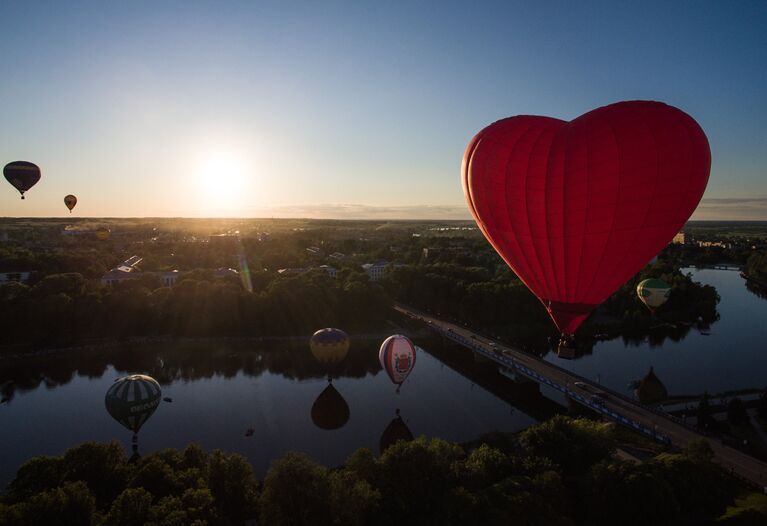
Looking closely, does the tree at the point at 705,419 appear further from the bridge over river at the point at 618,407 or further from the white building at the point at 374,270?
the white building at the point at 374,270

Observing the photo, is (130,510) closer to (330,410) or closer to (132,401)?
(132,401)

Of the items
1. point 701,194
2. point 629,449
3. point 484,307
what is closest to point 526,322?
point 484,307

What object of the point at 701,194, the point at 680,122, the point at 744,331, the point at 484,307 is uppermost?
the point at 680,122

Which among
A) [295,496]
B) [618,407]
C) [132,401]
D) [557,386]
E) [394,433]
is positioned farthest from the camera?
[557,386]

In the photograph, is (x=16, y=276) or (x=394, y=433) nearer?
(x=394, y=433)

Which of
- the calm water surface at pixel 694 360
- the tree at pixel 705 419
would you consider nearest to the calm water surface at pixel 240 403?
the tree at pixel 705 419

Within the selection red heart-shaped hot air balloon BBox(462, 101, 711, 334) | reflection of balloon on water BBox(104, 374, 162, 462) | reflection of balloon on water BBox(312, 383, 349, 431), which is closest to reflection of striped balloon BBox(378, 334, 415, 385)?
reflection of balloon on water BBox(312, 383, 349, 431)

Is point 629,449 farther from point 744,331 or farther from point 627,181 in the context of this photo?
point 744,331

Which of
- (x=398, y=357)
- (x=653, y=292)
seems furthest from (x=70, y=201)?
(x=653, y=292)
